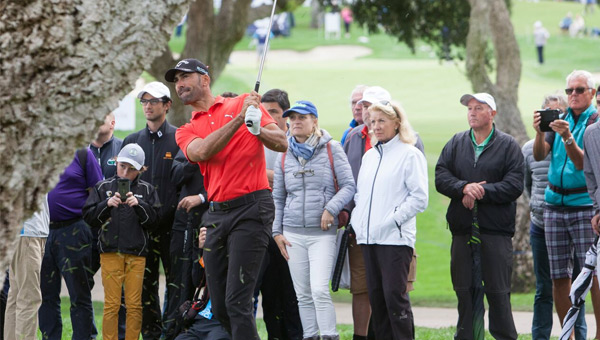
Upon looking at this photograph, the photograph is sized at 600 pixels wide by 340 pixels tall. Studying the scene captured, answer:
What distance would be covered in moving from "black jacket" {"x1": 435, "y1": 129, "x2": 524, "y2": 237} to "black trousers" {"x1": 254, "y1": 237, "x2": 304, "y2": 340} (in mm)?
1628

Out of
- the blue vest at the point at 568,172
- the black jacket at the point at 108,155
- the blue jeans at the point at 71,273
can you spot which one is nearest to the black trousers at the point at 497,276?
the blue vest at the point at 568,172

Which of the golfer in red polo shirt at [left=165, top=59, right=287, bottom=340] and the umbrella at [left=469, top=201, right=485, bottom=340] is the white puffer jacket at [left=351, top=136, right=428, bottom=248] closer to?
the umbrella at [left=469, top=201, right=485, bottom=340]

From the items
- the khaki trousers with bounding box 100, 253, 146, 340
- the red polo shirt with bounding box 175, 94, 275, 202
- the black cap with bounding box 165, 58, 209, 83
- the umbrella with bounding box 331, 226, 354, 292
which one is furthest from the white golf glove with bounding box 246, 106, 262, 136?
the khaki trousers with bounding box 100, 253, 146, 340

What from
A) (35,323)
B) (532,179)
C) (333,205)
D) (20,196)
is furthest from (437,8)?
(20,196)

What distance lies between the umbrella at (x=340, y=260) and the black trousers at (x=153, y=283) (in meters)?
1.57

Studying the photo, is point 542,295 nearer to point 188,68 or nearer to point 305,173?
point 305,173

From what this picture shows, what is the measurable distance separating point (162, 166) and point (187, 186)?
0.38 meters

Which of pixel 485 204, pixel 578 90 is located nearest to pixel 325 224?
pixel 485 204

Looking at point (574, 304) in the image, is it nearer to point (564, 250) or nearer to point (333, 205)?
point (564, 250)

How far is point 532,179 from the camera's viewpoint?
905 cm

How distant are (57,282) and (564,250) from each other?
15.2ft

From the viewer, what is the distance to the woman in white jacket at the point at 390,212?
7.59 meters

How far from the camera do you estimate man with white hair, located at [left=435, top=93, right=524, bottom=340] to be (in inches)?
313

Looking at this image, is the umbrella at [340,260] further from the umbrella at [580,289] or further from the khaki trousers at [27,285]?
the khaki trousers at [27,285]
